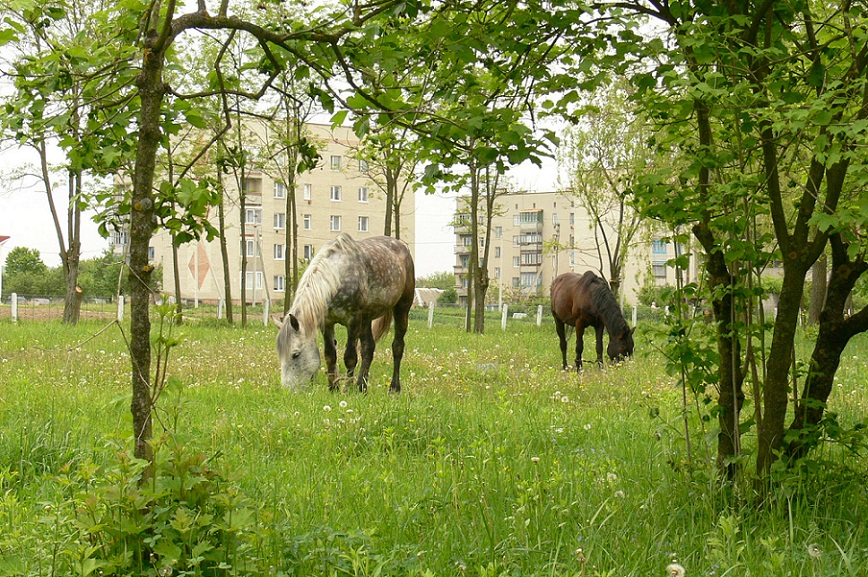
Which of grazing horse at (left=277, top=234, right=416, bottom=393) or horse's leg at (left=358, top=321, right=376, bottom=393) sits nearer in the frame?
grazing horse at (left=277, top=234, right=416, bottom=393)

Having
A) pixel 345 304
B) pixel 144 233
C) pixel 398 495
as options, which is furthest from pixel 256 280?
pixel 144 233

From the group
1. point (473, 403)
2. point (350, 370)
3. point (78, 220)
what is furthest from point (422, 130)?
point (78, 220)

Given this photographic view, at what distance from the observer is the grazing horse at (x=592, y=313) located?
47.0ft

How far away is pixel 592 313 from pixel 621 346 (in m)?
0.83

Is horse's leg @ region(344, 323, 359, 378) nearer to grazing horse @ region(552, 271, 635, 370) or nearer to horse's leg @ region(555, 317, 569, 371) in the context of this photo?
grazing horse @ region(552, 271, 635, 370)

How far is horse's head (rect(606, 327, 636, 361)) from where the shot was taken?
1426 cm

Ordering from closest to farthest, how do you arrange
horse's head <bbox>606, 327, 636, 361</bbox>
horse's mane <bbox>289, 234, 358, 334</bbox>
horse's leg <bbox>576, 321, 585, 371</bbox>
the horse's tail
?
horse's mane <bbox>289, 234, 358, 334</bbox> → the horse's tail → horse's leg <bbox>576, 321, 585, 371</bbox> → horse's head <bbox>606, 327, 636, 361</bbox>

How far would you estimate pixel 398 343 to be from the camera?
1166 cm

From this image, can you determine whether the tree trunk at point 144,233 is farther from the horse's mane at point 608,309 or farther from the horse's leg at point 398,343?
the horse's mane at point 608,309

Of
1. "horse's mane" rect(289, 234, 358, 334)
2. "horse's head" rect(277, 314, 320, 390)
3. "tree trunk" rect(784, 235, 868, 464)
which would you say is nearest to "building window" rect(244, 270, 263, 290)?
"horse's mane" rect(289, 234, 358, 334)

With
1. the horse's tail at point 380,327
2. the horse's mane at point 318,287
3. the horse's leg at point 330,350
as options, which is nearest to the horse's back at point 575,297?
the horse's tail at point 380,327

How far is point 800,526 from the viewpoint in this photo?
Result: 13.6ft

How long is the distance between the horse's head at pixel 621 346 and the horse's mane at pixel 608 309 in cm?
7

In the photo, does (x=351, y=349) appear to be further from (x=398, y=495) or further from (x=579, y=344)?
(x=398, y=495)
